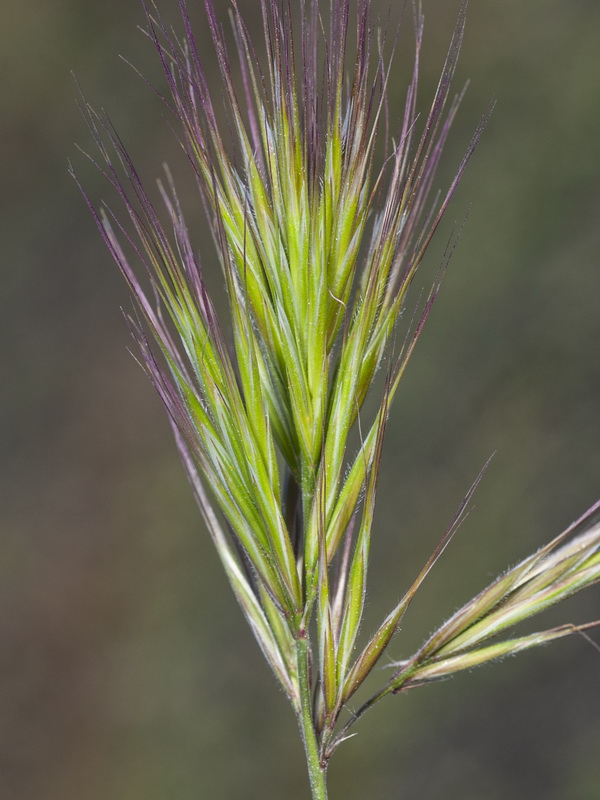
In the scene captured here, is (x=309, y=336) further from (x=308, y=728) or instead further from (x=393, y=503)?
(x=393, y=503)

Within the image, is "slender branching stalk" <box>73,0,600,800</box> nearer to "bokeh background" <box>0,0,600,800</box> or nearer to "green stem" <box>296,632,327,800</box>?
"green stem" <box>296,632,327,800</box>

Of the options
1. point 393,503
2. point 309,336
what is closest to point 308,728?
point 309,336

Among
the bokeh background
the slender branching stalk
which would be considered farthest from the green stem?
the bokeh background

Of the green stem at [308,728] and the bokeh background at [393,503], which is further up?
the green stem at [308,728]

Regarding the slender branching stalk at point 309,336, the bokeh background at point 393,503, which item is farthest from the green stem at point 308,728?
the bokeh background at point 393,503

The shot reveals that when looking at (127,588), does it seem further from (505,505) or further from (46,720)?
(505,505)

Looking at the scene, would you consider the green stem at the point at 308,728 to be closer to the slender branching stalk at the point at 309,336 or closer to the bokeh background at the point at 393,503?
the slender branching stalk at the point at 309,336

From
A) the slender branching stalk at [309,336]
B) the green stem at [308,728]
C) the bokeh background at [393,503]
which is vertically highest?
the slender branching stalk at [309,336]

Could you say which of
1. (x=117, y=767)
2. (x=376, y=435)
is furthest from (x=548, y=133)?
(x=117, y=767)
